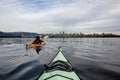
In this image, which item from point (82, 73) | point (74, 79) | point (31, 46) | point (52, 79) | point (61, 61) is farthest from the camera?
point (31, 46)

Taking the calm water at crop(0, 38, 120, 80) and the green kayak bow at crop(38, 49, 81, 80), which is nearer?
the green kayak bow at crop(38, 49, 81, 80)

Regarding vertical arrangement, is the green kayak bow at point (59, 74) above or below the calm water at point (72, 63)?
above

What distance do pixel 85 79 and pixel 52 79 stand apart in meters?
6.12

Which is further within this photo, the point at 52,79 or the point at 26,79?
the point at 26,79

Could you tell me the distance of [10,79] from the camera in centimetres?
1142

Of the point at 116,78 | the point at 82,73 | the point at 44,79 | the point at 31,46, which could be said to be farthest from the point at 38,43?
the point at 44,79

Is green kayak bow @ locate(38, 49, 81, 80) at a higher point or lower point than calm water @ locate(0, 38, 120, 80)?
higher

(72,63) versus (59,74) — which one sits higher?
(59,74)

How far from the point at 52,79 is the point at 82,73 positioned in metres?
7.72

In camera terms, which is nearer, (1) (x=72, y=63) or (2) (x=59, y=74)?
(2) (x=59, y=74)

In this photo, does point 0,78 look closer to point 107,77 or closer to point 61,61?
point 61,61

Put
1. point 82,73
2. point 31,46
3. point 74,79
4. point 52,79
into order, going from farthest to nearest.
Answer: point 31,46 → point 82,73 → point 74,79 → point 52,79

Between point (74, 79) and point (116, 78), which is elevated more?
point (74, 79)

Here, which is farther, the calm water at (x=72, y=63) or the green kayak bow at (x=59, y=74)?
the calm water at (x=72, y=63)
